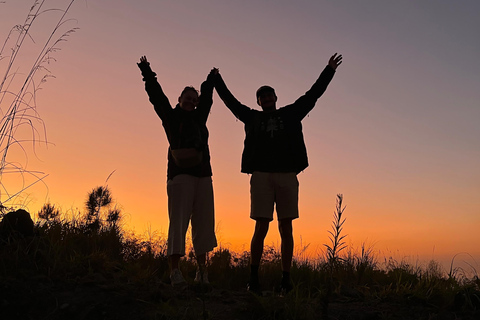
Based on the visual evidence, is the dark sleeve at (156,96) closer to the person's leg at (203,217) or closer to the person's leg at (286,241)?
the person's leg at (203,217)

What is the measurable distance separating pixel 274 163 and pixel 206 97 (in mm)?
1171

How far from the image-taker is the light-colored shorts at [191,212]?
193 inches

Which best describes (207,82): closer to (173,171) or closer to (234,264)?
(173,171)

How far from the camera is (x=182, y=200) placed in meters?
4.92

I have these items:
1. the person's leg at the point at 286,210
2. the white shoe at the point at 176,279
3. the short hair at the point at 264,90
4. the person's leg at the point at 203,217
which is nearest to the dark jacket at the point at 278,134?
the person's leg at the point at 286,210

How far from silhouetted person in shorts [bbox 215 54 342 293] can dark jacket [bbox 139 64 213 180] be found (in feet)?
1.71

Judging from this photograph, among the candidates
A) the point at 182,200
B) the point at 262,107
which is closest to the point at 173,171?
the point at 182,200

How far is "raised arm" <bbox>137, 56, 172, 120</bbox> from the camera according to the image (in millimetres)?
5152

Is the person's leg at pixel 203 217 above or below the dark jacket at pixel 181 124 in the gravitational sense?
below

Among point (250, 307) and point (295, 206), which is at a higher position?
point (295, 206)

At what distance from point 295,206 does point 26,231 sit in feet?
9.43

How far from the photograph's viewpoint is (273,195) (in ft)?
16.5

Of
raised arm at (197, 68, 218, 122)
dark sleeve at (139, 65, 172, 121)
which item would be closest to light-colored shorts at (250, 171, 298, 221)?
raised arm at (197, 68, 218, 122)

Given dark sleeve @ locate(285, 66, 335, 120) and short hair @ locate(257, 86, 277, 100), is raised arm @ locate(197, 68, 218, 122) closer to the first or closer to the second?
short hair @ locate(257, 86, 277, 100)
